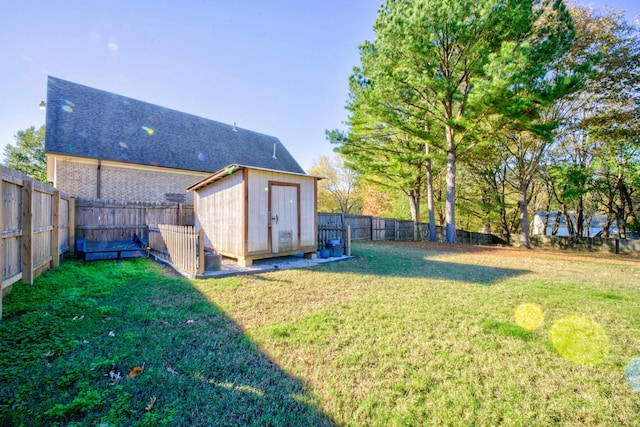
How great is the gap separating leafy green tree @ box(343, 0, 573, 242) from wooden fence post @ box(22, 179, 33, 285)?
12269mm

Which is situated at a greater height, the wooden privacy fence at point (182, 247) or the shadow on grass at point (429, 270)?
the wooden privacy fence at point (182, 247)

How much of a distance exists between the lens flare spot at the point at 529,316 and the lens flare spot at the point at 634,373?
0.82m

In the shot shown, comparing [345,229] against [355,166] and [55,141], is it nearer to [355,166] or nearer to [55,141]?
[355,166]

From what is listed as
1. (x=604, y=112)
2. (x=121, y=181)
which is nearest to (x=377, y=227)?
(x=604, y=112)

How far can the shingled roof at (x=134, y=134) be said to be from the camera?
12.2 m

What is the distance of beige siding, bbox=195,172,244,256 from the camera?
6.92 m

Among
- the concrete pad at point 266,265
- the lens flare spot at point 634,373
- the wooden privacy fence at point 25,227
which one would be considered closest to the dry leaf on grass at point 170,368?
the wooden privacy fence at point 25,227

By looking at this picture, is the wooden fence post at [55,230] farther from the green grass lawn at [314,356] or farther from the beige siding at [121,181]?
the beige siding at [121,181]

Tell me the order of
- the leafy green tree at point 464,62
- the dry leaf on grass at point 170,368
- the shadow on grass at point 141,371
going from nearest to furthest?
the shadow on grass at point 141,371 → the dry leaf on grass at point 170,368 → the leafy green tree at point 464,62

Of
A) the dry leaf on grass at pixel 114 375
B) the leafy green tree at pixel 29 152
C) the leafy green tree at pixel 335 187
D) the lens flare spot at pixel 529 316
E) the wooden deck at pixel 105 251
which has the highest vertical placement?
the leafy green tree at pixel 29 152

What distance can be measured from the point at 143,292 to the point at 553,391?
5.53 m

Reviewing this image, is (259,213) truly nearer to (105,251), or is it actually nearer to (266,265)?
(266,265)

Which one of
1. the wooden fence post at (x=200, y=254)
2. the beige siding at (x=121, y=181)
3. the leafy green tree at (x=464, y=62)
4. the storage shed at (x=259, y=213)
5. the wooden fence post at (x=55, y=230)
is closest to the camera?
the wooden fence post at (x=200, y=254)

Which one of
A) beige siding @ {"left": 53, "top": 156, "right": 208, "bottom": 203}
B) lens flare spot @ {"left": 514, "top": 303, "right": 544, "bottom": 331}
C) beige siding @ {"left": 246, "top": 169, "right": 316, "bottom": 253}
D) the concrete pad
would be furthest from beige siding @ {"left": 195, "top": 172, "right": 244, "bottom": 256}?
beige siding @ {"left": 53, "top": 156, "right": 208, "bottom": 203}
